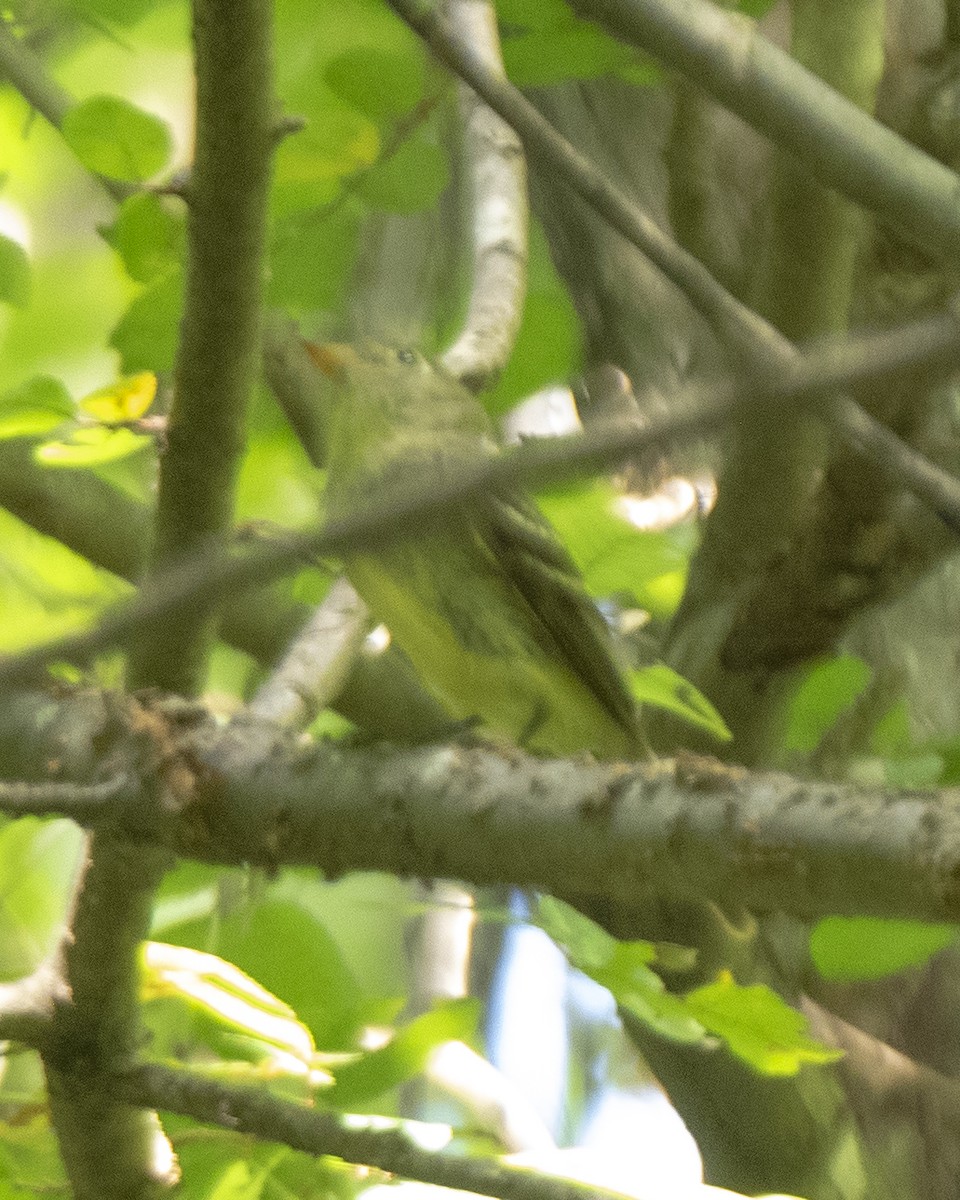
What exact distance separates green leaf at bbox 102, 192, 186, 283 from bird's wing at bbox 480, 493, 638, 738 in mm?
648

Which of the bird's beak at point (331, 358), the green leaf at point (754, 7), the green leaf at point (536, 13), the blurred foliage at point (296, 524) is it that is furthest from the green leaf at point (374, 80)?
the bird's beak at point (331, 358)

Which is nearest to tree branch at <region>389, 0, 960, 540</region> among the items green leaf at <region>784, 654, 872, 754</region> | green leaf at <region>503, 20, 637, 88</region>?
green leaf at <region>503, 20, 637, 88</region>

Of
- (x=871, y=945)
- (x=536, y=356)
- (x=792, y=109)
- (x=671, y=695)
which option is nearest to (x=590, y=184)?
(x=792, y=109)

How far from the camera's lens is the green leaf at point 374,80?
206cm

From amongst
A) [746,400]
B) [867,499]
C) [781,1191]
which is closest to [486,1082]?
[781,1191]

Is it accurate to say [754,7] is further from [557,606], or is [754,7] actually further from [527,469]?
[527,469]

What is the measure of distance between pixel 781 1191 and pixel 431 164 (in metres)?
1.90

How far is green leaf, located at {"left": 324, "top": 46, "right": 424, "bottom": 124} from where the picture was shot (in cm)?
206

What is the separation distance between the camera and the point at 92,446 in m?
1.84

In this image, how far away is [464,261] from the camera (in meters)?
4.04

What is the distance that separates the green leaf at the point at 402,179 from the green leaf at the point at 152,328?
0.38 meters

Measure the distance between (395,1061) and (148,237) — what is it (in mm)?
1106

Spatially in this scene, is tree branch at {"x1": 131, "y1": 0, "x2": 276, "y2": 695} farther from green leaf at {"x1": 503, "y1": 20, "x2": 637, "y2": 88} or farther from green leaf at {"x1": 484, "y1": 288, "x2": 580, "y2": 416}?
green leaf at {"x1": 484, "y1": 288, "x2": 580, "y2": 416}

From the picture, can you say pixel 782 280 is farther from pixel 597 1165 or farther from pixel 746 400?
pixel 746 400
